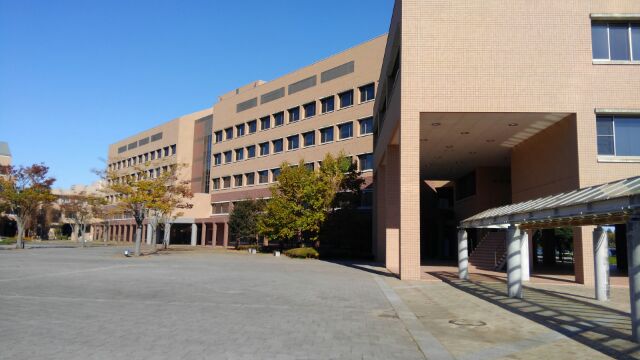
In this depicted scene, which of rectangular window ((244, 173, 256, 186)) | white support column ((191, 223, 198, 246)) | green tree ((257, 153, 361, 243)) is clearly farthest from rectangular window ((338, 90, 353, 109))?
white support column ((191, 223, 198, 246))

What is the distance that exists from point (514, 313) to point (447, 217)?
3418 centimetres

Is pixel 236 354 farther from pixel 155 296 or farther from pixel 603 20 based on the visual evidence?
pixel 603 20

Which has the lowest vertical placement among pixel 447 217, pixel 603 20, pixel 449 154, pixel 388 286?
pixel 388 286

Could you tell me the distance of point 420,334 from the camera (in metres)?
8.80

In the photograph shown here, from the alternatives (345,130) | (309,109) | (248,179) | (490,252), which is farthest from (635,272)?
(248,179)

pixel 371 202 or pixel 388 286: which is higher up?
pixel 371 202

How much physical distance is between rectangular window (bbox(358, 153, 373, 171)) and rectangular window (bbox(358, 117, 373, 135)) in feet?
6.99

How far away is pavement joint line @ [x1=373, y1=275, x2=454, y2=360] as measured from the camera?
739cm

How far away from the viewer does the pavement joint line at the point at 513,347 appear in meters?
7.32

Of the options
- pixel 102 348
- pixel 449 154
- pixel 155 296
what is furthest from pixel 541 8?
pixel 102 348

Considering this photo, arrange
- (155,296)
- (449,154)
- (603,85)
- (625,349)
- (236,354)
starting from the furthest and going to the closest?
(449,154)
(603,85)
(155,296)
(625,349)
(236,354)

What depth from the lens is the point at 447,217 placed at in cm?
4481

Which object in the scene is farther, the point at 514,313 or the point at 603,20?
the point at 603,20

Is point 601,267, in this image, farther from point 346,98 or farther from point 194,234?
point 194,234
